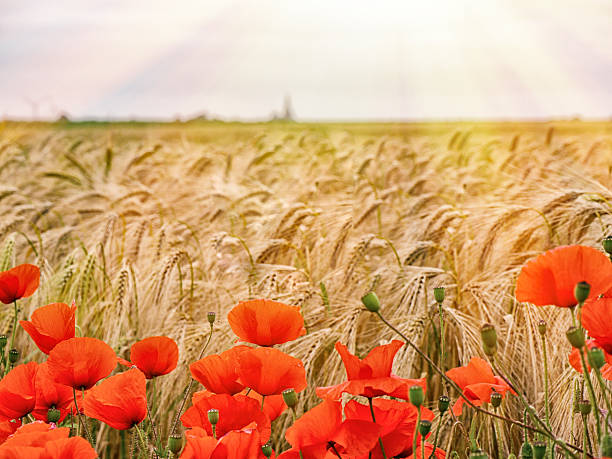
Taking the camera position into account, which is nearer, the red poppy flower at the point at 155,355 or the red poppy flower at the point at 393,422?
the red poppy flower at the point at 393,422

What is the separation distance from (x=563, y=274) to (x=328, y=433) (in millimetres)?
369

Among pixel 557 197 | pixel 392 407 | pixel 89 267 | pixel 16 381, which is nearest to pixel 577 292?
pixel 392 407

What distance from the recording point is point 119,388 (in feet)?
3.13

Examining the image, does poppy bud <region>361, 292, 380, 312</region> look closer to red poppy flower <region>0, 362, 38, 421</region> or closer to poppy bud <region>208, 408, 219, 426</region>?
poppy bud <region>208, 408, 219, 426</region>

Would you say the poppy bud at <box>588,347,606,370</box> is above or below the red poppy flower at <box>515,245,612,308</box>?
below

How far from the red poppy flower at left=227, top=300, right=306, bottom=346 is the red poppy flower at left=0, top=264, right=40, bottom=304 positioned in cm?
51

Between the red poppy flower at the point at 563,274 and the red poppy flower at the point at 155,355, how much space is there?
57 centimetres

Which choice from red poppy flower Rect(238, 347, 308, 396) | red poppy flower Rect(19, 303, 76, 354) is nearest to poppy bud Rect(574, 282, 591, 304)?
red poppy flower Rect(238, 347, 308, 396)

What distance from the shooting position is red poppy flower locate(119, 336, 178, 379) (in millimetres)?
1050

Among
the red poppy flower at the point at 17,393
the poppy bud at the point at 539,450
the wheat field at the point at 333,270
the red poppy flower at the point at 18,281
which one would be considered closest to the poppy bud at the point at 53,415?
the red poppy flower at the point at 17,393

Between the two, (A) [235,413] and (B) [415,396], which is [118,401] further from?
(B) [415,396]

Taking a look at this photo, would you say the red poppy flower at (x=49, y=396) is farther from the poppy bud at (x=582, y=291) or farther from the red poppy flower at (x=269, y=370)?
the poppy bud at (x=582, y=291)

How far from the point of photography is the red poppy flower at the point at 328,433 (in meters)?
0.83

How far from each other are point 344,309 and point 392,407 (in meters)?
0.89
